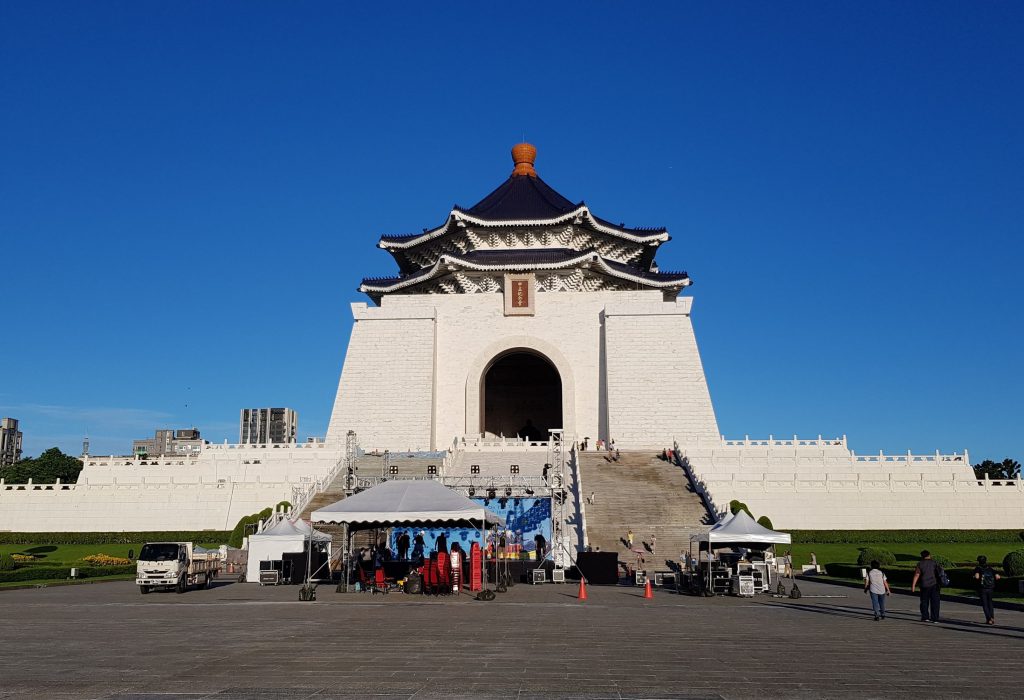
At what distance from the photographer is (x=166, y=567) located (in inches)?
711

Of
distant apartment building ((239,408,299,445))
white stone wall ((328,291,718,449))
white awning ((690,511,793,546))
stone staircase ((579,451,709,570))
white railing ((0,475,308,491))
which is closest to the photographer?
white awning ((690,511,793,546))

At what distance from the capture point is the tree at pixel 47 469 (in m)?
55.3

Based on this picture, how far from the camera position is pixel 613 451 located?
35.8 meters

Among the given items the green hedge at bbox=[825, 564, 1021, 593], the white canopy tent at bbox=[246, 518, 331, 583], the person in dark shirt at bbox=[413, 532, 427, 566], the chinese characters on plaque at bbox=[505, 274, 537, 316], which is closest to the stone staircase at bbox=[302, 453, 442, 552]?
the person in dark shirt at bbox=[413, 532, 427, 566]

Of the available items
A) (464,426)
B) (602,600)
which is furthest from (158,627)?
(464,426)

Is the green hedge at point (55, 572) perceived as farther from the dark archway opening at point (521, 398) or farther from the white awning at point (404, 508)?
the dark archway opening at point (521, 398)

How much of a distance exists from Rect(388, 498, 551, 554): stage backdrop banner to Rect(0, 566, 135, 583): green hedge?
745 cm

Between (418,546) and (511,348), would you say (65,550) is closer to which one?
(418,546)

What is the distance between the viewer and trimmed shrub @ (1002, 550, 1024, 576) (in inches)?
731

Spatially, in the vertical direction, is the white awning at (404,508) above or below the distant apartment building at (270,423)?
below

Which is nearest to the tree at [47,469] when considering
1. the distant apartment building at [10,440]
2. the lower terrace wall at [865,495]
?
the lower terrace wall at [865,495]

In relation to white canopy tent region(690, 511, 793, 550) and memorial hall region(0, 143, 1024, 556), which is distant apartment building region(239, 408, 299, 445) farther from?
white canopy tent region(690, 511, 793, 550)

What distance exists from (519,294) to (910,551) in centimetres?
2119

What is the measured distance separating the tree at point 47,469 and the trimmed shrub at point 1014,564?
52454mm
